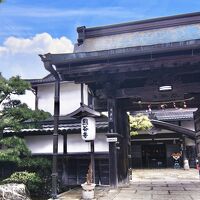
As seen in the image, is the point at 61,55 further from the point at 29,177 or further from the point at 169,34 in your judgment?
the point at 29,177

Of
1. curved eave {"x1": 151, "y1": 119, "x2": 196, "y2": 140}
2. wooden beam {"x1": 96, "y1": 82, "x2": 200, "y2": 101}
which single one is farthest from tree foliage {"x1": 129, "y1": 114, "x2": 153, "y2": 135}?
wooden beam {"x1": 96, "y1": 82, "x2": 200, "y2": 101}

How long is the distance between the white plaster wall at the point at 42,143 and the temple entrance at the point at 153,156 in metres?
15.6

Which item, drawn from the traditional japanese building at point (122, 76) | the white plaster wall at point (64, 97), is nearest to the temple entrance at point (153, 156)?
the white plaster wall at point (64, 97)

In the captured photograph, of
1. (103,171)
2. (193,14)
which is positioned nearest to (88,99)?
(103,171)

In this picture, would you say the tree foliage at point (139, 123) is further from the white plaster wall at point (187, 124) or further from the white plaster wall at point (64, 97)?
the white plaster wall at point (64, 97)

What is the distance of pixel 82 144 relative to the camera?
15586mm

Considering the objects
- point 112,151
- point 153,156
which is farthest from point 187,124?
point 112,151

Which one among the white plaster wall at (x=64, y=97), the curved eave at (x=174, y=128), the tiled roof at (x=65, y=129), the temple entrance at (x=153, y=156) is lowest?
the temple entrance at (x=153, y=156)

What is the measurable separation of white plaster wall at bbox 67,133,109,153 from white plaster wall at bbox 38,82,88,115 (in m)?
5.28

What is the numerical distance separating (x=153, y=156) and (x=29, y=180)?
61.1 ft

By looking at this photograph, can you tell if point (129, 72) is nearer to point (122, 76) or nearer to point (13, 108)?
point (122, 76)

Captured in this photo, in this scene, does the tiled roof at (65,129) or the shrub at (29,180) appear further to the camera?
the tiled roof at (65,129)

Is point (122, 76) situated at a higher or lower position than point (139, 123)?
higher

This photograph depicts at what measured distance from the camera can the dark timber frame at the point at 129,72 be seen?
9.73 metres
